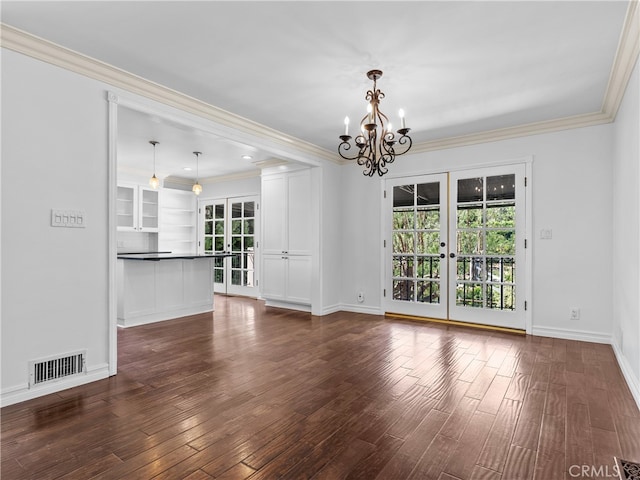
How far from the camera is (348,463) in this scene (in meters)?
1.80

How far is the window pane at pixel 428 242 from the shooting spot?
495 cm

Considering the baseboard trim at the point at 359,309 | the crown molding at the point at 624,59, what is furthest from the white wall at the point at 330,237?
the crown molding at the point at 624,59

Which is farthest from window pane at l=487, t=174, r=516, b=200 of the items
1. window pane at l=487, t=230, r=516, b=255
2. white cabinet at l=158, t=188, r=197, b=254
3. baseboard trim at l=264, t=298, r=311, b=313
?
white cabinet at l=158, t=188, r=197, b=254

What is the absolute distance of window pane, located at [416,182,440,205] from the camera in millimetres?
4969

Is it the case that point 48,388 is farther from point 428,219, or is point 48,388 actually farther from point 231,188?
point 231,188

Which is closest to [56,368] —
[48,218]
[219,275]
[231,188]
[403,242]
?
[48,218]

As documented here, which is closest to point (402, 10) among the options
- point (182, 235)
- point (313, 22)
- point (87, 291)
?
point (313, 22)

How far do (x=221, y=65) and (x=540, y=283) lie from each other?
13.5 ft

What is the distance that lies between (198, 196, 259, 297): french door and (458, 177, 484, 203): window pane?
157 inches

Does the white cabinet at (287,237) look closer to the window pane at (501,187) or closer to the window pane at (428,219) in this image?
the window pane at (428,219)

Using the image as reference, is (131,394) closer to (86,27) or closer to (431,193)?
(86,27)

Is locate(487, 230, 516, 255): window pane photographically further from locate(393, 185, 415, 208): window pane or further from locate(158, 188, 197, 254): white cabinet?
locate(158, 188, 197, 254): white cabinet

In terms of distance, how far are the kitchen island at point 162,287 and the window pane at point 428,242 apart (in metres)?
3.19

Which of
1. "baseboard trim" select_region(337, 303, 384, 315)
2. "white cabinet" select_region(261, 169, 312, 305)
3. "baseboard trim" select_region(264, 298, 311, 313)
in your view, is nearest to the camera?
"baseboard trim" select_region(337, 303, 384, 315)
